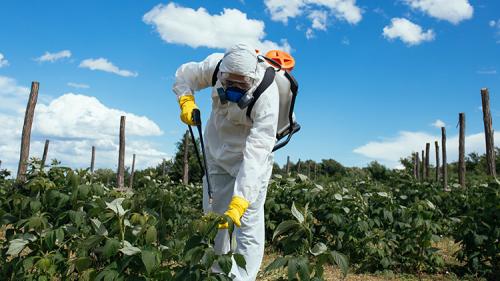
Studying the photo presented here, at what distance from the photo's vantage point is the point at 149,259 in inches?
87.6

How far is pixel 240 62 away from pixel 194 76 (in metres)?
0.64

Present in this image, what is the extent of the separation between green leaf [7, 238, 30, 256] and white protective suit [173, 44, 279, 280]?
41.3 inches

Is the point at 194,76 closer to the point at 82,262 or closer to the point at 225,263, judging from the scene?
the point at 82,262

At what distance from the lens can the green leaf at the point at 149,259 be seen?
7.24ft

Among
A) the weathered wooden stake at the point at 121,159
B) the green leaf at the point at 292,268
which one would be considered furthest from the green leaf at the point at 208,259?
the weathered wooden stake at the point at 121,159

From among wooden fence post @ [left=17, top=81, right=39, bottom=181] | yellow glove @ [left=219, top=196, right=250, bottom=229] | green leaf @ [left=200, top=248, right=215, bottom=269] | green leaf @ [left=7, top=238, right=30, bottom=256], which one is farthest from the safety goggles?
wooden fence post @ [left=17, top=81, right=39, bottom=181]

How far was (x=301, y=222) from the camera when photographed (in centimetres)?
226

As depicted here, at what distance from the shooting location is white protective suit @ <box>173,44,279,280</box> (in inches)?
101

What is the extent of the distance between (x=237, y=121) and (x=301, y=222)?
84 cm

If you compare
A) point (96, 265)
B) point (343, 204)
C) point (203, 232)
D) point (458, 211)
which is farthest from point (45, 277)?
point (458, 211)

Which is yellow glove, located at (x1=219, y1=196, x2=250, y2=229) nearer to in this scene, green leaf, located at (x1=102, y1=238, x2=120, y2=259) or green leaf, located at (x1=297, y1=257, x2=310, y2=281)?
green leaf, located at (x1=297, y1=257, x2=310, y2=281)

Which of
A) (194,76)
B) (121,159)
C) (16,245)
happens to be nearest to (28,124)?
(121,159)

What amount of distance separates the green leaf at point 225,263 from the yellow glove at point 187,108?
1.00 m

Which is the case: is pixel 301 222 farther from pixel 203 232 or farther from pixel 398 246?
pixel 398 246
